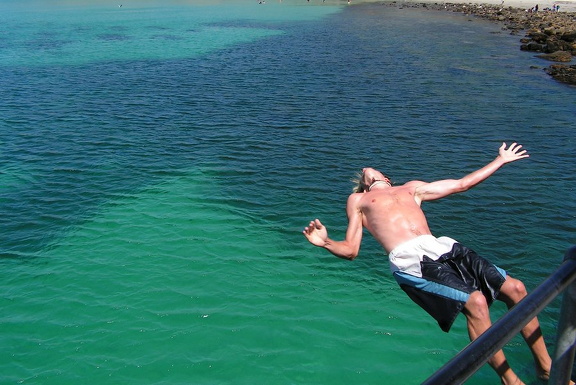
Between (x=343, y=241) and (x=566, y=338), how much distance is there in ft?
11.8

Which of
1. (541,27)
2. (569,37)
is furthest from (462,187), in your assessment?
(541,27)

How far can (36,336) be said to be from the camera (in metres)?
9.75

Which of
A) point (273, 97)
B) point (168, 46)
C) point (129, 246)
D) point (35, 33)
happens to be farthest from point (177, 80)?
point (35, 33)

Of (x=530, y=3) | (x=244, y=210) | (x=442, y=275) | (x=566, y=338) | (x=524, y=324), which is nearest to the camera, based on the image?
(x=524, y=324)

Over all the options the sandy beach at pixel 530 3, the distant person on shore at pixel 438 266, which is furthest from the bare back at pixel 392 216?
the sandy beach at pixel 530 3

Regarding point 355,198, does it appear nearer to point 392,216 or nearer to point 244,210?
point 392,216

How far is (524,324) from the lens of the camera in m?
2.23

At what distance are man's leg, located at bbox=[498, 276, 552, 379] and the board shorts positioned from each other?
0.10 metres

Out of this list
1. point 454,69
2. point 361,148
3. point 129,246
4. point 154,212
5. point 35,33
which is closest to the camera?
point 129,246

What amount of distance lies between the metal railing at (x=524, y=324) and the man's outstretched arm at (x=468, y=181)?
151 inches

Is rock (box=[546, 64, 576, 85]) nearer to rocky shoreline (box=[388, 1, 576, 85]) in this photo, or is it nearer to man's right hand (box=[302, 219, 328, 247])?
rocky shoreline (box=[388, 1, 576, 85])

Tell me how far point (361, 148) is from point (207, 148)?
547 cm

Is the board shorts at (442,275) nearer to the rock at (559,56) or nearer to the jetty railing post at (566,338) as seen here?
the jetty railing post at (566,338)

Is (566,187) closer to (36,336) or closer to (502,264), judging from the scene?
(502,264)
